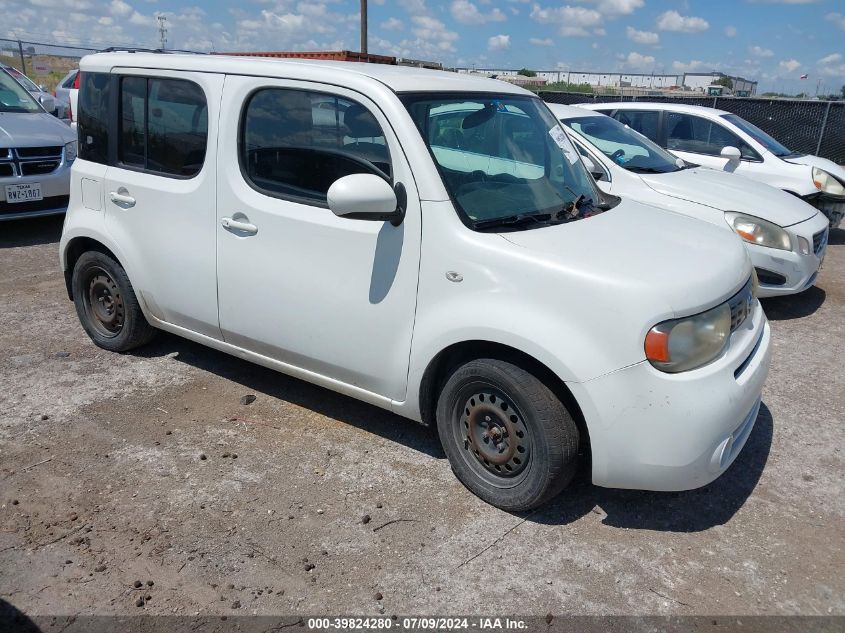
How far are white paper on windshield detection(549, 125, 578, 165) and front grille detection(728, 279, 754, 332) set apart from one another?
1.22 m

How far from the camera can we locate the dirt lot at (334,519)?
8.99 ft

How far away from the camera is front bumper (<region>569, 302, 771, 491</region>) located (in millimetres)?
2777

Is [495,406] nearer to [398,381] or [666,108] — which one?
[398,381]

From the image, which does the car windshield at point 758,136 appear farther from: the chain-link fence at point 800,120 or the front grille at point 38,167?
the front grille at point 38,167

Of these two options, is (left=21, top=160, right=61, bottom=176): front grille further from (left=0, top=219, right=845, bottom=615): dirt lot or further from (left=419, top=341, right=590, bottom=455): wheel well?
(left=419, top=341, right=590, bottom=455): wheel well

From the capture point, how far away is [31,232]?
8461 millimetres

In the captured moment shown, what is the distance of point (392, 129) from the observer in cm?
325

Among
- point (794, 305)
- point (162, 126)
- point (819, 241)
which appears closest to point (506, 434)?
point (162, 126)

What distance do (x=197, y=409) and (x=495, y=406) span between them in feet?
6.63

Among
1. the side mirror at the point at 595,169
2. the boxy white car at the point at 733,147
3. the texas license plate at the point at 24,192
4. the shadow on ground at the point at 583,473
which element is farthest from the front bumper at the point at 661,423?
the texas license plate at the point at 24,192

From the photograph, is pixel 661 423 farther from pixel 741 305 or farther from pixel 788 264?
pixel 788 264

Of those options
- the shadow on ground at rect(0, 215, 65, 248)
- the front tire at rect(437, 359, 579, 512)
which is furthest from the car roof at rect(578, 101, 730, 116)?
the shadow on ground at rect(0, 215, 65, 248)

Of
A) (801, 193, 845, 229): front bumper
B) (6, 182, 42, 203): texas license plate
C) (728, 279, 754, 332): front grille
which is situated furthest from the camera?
(801, 193, 845, 229): front bumper

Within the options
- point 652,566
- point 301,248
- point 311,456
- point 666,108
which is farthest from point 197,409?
point 666,108
